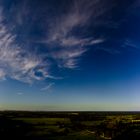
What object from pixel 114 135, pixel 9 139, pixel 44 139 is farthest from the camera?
pixel 114 135

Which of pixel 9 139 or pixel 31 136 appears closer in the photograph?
pixel 9 139

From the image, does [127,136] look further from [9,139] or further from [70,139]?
[9,139]

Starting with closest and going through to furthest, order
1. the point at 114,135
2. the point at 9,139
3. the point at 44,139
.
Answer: the point at 9,139, the point at 44,139, the point at 114,135

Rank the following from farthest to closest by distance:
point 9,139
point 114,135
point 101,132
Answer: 1. point 101,132
2. point 114,135
3. point 9,139

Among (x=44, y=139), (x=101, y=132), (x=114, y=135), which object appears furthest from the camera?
(x=101, y=132)

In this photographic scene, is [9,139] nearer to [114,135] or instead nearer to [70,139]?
[70,139]

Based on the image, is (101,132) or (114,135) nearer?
(114,135)

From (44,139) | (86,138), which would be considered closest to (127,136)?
(86,138)

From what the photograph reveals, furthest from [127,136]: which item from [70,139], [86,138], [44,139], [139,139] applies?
[44,139]
